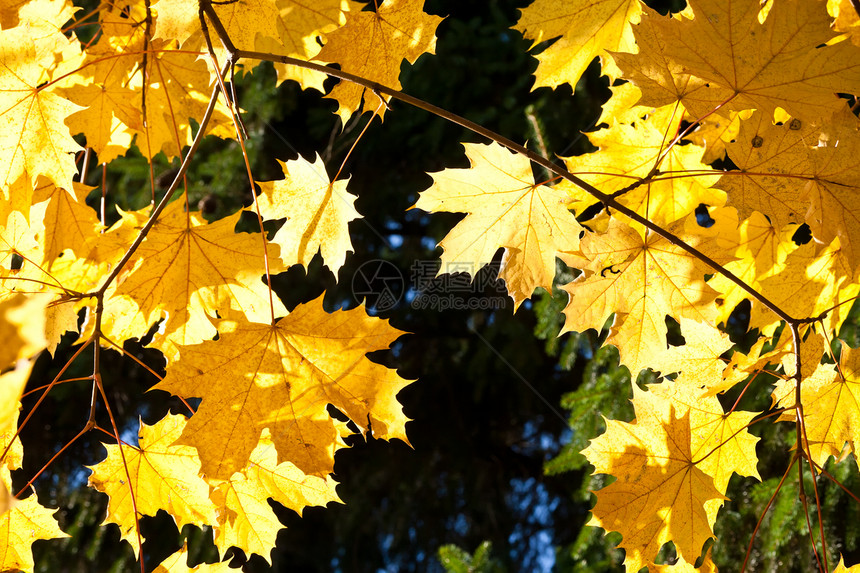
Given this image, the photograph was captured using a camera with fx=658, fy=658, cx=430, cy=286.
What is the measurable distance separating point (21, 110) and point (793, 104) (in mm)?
960

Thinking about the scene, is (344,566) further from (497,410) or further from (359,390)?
(359,390)

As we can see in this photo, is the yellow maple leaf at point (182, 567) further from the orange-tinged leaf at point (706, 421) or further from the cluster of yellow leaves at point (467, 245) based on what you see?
the orange-tinged leaf at point (706, 421)

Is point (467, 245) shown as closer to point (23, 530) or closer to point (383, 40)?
point (383, 40)

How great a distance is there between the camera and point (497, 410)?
2762 millimetres

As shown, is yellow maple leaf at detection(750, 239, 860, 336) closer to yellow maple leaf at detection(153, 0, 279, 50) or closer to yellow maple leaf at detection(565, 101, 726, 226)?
yellow maple leaf at detection(565, 101, 726, 226)

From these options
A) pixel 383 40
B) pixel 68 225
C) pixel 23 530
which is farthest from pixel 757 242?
pixel 23 530

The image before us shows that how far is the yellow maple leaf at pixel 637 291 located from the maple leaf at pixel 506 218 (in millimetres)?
45

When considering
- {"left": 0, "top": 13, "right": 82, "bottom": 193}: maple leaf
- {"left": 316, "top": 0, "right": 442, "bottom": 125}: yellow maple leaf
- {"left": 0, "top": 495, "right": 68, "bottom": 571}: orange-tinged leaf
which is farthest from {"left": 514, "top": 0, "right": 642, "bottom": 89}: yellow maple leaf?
{"left": 0, "top": 495, "right": 68, "bottom": 571}: orange-tinged leaf

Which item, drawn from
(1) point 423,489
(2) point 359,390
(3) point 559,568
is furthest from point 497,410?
(2) point 359,390

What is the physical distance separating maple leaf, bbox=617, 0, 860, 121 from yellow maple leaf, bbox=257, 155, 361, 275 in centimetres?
49

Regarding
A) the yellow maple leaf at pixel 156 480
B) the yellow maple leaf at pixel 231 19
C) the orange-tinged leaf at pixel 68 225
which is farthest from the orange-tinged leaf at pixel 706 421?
the orange-tinged leaf at pixel 68 225

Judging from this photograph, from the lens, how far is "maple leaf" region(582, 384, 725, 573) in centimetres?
97

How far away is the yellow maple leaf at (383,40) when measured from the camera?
986 mm

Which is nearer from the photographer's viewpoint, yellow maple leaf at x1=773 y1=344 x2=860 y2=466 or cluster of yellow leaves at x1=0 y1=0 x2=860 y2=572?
cluster of yellow leaves at x1=0 y1=0 x2=860 y2=572
